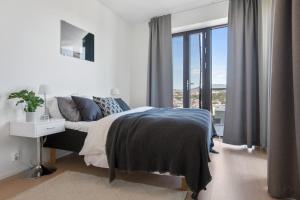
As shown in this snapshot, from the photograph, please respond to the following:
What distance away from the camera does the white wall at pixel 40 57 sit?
2365 millimetres

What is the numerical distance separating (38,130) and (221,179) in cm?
209

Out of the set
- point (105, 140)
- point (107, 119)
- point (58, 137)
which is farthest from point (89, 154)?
point (58, 137)

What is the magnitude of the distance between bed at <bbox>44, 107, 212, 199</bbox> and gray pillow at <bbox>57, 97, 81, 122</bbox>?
0.52 meters

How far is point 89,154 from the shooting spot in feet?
7.57

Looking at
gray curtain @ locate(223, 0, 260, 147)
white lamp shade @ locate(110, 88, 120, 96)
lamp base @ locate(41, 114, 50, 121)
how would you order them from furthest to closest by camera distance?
1. white lamp shade @ locate(110, 88, 120, 96)
2. gray curtain @ locate(223, 0, 260, 147)
3. lamp base @ locate(41, 114, 50, 121)

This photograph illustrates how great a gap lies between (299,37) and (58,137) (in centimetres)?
268

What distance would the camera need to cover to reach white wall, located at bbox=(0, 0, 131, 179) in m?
2.37

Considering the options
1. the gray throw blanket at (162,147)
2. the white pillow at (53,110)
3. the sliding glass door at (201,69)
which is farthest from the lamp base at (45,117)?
the sliding glass door at (201,69)

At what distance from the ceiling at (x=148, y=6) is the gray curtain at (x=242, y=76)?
67 cm

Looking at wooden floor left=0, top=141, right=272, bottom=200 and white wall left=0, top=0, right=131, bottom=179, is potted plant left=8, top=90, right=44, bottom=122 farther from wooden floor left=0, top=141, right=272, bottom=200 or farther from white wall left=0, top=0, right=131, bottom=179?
wooden floor left=0, top=141, right=272, bottom=200

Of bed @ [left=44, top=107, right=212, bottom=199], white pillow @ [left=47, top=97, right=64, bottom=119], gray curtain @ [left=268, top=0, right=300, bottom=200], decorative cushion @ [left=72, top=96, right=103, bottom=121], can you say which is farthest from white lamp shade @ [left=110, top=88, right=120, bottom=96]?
gray curtain @ [left=268, top=0, right=300, bottom=200]

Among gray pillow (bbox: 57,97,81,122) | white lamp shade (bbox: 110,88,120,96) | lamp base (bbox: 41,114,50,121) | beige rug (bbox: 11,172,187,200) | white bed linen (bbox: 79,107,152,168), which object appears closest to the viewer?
beige rug (bbox: 11,172,187,200)

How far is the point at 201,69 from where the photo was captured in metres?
4.56

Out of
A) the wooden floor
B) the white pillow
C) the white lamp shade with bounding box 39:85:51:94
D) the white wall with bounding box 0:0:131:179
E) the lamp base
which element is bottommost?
the wooden floor
